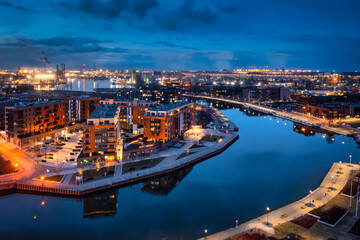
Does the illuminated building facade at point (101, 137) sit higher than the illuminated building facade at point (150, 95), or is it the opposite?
the illuminated building facade at point (150, 95)

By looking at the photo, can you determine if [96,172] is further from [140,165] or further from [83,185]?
[140,165]

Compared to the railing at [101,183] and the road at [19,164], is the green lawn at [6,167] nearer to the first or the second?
the road at [19,164]

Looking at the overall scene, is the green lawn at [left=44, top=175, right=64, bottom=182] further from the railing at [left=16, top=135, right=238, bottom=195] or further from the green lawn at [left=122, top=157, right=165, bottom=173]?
the green lawn at [left=122, top=157, right=165, bottom=173]

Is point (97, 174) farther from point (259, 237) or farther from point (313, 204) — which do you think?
point (313, 204)

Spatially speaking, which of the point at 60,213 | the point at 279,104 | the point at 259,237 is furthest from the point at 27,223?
the point at 279,104

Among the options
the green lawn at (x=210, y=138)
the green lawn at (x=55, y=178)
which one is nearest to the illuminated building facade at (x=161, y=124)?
the green lawn at (x=210, y=138)

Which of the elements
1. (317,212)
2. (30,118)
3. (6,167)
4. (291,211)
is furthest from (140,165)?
(30,118)

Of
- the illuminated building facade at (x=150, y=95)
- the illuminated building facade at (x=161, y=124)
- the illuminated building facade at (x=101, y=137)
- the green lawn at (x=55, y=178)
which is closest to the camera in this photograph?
the green lawn at (x=55, y=178)
